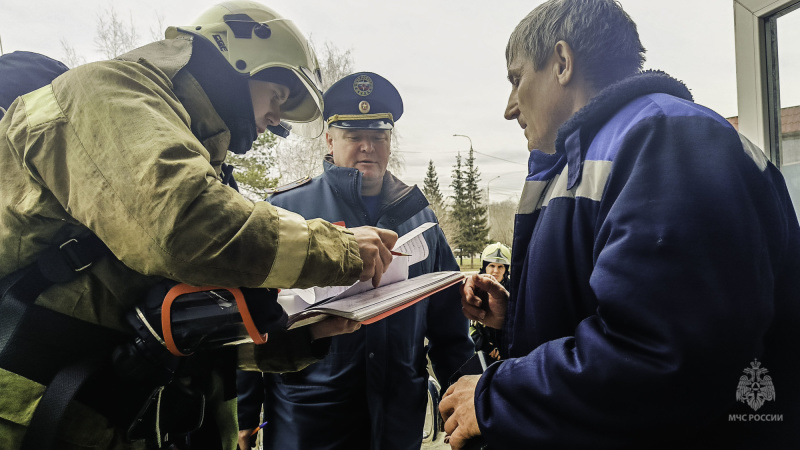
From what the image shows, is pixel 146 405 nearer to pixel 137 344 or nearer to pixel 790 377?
pixel 137 344

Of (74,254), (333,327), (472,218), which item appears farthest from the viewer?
(472,218)

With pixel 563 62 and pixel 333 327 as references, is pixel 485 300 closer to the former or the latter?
pixel 333 327

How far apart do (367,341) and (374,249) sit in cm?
117

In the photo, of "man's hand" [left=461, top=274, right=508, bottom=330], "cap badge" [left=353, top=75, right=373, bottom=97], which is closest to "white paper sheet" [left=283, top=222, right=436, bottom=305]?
"man's hand" [left=461, top=274, right=508, bottom=330]

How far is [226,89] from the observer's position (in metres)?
1.57

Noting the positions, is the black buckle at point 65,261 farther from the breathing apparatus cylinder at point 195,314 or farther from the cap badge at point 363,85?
the cap badge at point 363,85

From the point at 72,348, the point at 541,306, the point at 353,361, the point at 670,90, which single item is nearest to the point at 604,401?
the point at 541,306

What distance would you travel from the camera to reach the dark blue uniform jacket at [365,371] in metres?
2.39

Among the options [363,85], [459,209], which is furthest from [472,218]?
[363,85]

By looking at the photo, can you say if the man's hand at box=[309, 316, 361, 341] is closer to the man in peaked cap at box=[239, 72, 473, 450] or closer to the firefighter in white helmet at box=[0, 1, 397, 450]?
the firefighter in white helmet at box=[0, 1, 397, 450]

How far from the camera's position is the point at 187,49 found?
4.69 ft

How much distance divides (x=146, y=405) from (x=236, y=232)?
2.19 feet

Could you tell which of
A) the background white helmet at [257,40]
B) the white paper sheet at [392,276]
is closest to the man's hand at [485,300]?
the white paper sheet at [392,276]

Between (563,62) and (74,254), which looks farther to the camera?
(563,62)
